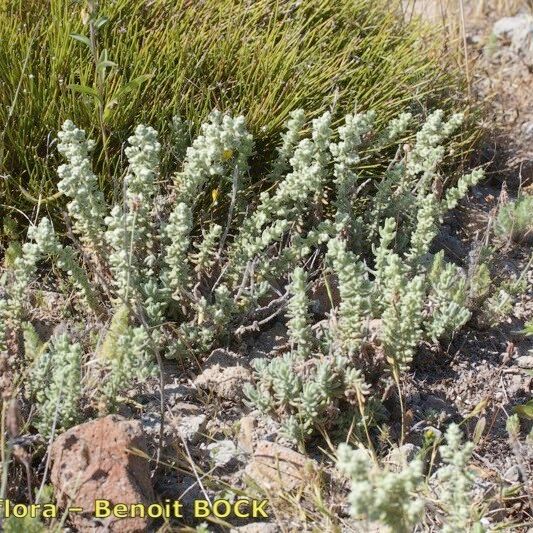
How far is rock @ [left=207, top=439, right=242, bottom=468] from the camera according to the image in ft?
7.77

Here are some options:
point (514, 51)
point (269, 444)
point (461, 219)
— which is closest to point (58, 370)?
point (269, 444)

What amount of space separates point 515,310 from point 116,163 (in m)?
1.64

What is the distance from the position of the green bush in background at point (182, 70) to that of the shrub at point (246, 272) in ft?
0.91

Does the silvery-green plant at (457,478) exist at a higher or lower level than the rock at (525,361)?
higher

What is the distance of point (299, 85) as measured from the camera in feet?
10.8

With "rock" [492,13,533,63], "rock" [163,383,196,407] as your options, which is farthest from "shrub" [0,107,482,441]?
"rock" [492,13,533,63]

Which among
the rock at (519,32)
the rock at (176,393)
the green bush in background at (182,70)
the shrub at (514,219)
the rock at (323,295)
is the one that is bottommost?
the rock at (176,393)

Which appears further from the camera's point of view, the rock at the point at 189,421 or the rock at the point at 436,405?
the rock at the point at 436,405

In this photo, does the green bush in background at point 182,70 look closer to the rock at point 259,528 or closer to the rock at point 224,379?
the rock at point 224,379

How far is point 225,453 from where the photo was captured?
239 centimetres

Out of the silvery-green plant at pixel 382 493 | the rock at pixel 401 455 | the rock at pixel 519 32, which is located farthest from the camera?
the rock at pixel 519 32

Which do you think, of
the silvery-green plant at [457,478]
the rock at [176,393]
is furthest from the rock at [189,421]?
the silvery-green plant at [457,478]

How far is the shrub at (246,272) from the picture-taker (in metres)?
2.38

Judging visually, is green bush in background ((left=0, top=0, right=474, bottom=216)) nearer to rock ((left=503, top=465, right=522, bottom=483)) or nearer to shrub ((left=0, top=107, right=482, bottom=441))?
shrub ((left=0, top=107, right=482, bottom=441))
